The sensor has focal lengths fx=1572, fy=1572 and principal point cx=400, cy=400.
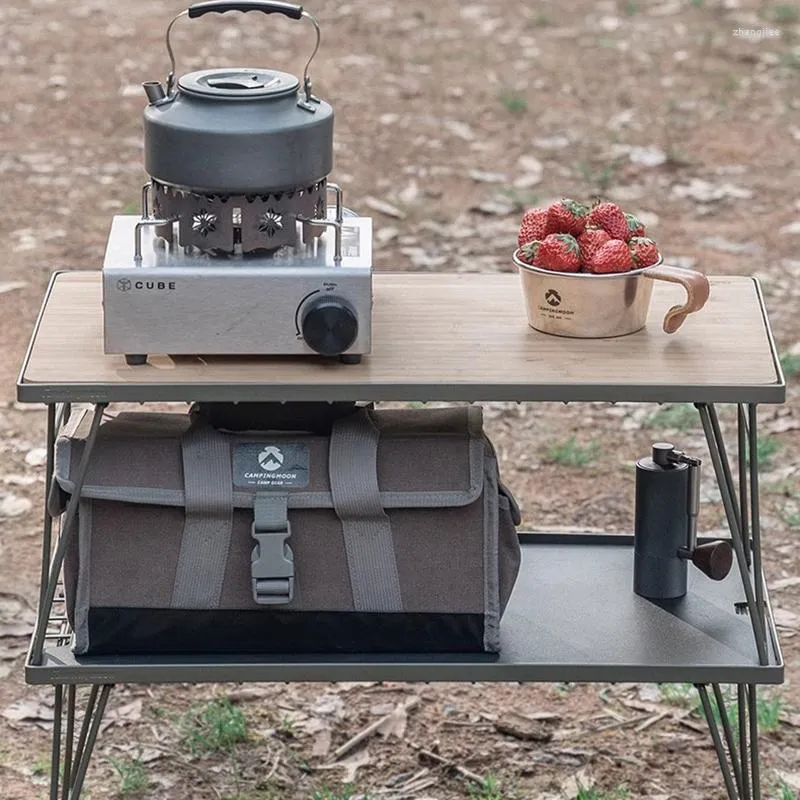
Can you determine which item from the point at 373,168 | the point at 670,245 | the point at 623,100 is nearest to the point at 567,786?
the point at 670,245

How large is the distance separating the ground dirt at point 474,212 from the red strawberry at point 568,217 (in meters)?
1.29

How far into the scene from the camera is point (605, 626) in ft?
9.75

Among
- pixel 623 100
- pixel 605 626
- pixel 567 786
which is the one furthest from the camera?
pixel 623 100

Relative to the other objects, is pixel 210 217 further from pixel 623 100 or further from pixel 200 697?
pixel 623 100

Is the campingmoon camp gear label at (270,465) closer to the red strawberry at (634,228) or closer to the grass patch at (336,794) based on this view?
the red strawberry at (634,228)

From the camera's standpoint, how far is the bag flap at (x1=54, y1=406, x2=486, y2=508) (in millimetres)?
2730

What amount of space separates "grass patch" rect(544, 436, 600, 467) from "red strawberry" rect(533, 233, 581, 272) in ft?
6.93

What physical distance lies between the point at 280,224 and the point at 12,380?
274 centimetres

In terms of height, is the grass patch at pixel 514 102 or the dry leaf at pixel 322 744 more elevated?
the dry leaf at pixel 322 744

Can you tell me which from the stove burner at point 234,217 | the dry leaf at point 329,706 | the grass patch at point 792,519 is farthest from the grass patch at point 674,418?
the stove burner at point 234,217

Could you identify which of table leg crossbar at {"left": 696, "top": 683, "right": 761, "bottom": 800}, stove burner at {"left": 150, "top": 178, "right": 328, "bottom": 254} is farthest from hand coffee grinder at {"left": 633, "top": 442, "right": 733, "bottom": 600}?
stove burner at {"left": 150, "top": 178, "right": 328, "bottom": 254}

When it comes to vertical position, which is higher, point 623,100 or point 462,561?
point 462,561

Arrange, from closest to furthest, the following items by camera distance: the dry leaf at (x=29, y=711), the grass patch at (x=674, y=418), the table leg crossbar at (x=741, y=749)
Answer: the table leg crossbar at (x=741, y=749) → the dry leaf at (x=29, y=711) → the grass patch at (x=674, y=418)

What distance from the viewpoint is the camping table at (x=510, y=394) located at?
2.60 m
